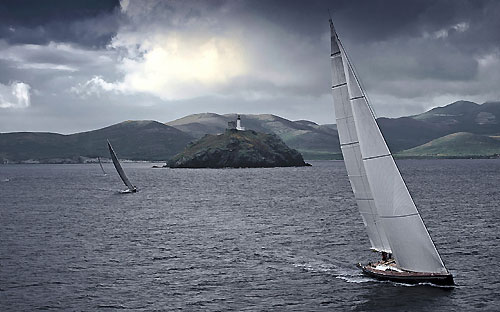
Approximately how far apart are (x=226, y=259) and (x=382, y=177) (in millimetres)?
21748

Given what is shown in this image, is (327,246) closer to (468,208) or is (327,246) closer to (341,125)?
(341,125)

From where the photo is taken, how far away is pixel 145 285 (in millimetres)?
44219

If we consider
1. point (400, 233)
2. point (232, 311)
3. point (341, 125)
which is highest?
point (341, 125)

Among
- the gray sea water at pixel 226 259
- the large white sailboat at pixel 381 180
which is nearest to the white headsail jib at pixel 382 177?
the large white sailboat at pixel 381 180

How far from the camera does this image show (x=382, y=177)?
38.3 metres

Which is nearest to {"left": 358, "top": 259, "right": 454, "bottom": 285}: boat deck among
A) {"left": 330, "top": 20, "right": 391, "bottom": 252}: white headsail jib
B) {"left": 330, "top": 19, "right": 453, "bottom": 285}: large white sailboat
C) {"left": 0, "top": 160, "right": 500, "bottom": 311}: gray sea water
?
{"left": 330, "top": 19, "right": 453, "bottom": 285}: large white sailboat

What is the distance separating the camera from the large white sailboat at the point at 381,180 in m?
37.9

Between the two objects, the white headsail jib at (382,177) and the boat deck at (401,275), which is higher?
the white headsail jib at (382,177)

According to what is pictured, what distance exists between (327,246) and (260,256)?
8.93 metres

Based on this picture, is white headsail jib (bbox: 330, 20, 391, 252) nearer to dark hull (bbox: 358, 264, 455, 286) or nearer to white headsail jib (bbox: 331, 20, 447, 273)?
white headsail jib (bbox: 331, 20, 447, 273)

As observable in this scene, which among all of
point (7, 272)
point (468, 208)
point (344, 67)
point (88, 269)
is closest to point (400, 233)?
point (344, 67)

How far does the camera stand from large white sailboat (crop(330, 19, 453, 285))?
37.9 meters

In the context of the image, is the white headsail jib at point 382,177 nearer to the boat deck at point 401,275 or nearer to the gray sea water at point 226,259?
the boat deck at point 401,275

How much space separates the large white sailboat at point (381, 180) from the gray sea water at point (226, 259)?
6.55 feet
